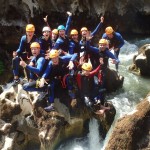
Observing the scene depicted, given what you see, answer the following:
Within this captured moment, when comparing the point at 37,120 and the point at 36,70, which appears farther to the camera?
the point at 37,120

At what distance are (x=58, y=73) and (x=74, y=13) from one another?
338 inches

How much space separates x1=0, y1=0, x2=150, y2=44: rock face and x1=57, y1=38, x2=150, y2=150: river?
1781mm

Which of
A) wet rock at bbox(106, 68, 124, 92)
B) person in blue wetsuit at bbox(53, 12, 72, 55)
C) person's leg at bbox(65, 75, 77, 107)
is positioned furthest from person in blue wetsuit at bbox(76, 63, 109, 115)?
wet rock at bbox(106, 68, 124, 92)

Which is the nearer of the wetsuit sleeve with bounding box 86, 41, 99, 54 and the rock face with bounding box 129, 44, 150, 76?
the wetsuit sleeve with bounding box 86, 41, 99, 54

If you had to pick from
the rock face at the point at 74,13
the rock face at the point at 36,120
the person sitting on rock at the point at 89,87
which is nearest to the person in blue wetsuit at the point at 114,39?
the person sitting on rock at the point at 89,87

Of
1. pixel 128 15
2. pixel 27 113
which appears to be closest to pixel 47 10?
pixel 128 15

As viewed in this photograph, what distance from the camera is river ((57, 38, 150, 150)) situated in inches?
352

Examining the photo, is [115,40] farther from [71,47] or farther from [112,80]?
[71,47]

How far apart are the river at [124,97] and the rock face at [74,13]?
1781 millimetres

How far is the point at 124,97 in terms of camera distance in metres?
11.1

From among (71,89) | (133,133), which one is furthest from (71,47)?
(133,133)

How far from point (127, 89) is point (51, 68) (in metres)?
4.33

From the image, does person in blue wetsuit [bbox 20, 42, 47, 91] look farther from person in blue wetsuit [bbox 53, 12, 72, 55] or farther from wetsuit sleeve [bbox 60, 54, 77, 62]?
person in blue wetsuit [bbox 53, 12, 72, 55]

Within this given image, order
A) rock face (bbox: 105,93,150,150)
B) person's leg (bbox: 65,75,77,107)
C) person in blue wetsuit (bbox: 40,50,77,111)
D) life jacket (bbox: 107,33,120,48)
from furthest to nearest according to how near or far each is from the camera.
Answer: life jacket (bbox: 107,33,120,48)
person's leg (bbox: 65,75,77,107)
person in blue wetsuit (bbox: 40,50,77,111)
rock face (bbox: 105,93,150,150)
